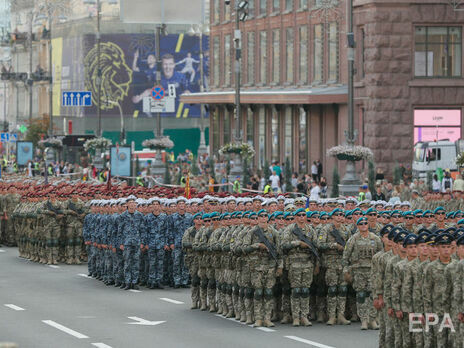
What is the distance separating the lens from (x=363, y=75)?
56812 mm

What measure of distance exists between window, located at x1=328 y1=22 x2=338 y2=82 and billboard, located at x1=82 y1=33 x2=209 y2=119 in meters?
54.9

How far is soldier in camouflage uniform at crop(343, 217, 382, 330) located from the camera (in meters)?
21.8

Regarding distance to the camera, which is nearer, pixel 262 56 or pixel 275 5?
pixel 275 5

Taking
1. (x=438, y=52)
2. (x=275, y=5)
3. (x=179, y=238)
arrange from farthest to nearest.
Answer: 1. (x=275, y=5)
2. (x=438, y=52)
3. (x=179, y=238)

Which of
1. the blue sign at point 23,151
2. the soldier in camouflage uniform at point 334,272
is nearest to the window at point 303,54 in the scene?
the blue sign at point 23,151

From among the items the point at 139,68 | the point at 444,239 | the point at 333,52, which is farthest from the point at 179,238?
the point at 139,68

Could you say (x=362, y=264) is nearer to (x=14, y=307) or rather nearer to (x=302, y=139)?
(x=14, y=307)

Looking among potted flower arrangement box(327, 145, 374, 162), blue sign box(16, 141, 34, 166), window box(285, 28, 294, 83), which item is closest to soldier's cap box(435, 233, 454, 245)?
potted flower arrangement box(327, 145, 374, 162)

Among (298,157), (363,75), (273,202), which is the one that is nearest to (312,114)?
(298,157)

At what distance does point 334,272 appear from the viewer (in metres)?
22.7

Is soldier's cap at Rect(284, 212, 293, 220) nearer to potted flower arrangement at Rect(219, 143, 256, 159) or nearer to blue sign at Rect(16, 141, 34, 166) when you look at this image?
potted flower arrangement at Rect(219, 143, 256, 159)

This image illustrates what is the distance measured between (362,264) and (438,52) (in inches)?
1379

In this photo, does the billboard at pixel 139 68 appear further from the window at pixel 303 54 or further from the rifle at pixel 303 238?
the rifle at pixel 303 238

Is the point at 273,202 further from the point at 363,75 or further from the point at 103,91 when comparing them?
the point at 103,91
